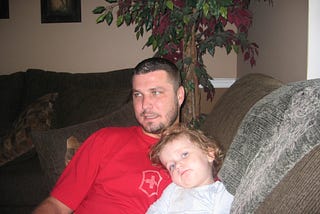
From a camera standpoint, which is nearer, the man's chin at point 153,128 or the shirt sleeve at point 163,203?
the shirt sleeve at point 163,203

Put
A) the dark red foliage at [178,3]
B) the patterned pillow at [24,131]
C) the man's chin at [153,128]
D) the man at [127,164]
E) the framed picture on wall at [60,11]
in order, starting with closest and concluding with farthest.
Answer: the man at [127,164] → the man's chin at [153,128] → the dark red foliage at [178,3] → the patterned pillow at [24,131] → the framed picture on wall at [60,11]

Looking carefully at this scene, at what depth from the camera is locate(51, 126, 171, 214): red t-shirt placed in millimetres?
1255

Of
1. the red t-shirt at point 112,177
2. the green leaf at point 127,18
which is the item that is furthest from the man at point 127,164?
the green leaf at point 127,18

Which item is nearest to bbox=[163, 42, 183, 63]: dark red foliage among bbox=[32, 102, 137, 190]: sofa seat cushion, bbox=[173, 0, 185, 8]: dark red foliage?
bbox=[173, 0, 185, 8]: dark red foliage

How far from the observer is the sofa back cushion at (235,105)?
1.13 meters

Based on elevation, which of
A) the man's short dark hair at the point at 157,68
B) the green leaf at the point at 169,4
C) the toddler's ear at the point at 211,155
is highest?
the green leaf at the point at 169,4

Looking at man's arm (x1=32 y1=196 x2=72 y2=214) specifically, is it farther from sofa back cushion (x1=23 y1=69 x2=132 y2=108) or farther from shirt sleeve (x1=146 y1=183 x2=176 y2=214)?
sofa back cushion (x1=23 y1=69 x2=132 y2=108)

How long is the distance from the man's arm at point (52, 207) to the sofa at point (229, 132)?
0.90 ft

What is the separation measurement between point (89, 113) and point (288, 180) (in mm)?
1590

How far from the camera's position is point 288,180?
64 cm

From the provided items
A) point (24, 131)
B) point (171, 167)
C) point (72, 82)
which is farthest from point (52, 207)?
point (72, 82)

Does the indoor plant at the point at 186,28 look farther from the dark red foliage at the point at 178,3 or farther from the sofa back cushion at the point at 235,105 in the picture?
the sofa back cushion at the point at 235,105

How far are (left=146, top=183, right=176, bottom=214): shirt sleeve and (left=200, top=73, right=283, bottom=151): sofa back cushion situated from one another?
274mm

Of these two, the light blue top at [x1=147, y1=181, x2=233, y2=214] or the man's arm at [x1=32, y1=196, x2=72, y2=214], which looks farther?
the man's arm at [x1=32, y1=196, x2=72, y2=214]
